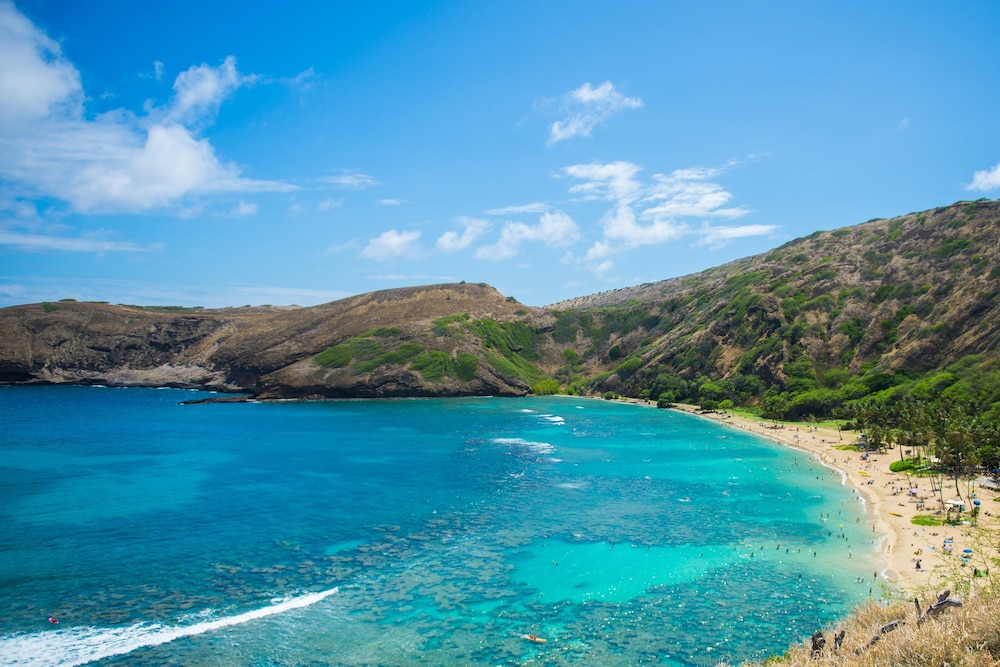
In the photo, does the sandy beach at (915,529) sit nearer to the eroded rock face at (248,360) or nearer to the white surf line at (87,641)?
the white surf line at (87,641)

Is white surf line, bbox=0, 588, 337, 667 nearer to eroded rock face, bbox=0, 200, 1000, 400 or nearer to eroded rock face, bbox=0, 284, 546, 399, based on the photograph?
eroded rock face, bbox=0, 200, 1000, 400

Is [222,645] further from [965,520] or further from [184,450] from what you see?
[184,450]

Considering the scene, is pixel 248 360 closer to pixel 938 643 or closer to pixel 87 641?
pixel 87 641

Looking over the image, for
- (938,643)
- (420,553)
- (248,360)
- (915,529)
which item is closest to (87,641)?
(420,553)

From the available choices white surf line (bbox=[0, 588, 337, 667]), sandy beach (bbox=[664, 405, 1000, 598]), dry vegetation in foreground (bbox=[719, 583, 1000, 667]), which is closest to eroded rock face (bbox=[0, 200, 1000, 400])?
sandy beach (bbox=[664, 405, 1000, 598])

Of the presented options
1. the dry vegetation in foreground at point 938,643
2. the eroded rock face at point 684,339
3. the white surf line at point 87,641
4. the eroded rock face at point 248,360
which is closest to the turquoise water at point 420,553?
the white surf line at point 87,641

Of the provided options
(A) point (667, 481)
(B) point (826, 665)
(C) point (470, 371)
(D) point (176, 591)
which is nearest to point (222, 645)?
(D) point (176, 591)

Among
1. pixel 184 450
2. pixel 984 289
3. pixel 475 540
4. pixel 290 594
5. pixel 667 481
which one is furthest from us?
pixel 984 289
